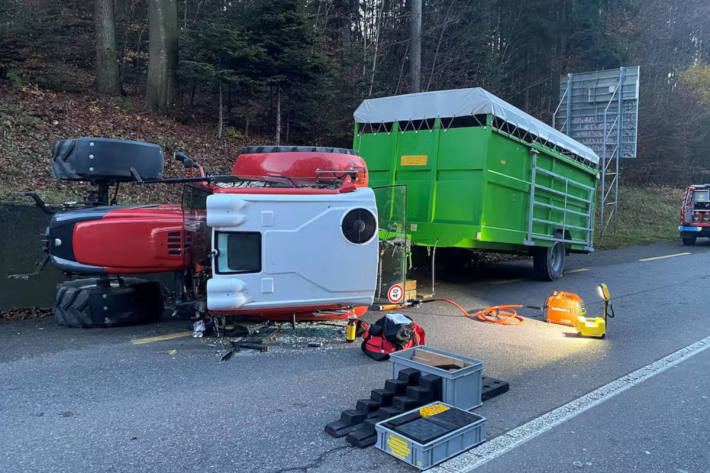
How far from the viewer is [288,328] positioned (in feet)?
19.9

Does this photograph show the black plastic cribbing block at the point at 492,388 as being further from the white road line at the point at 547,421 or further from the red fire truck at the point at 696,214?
the red fire truck at the point at 696,214

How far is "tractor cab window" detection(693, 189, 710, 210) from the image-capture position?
19812mm

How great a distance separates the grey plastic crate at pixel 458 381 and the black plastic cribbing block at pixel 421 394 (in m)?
0.13

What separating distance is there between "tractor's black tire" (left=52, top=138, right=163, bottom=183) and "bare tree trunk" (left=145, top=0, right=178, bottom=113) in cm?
945

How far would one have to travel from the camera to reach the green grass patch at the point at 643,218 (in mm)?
20047

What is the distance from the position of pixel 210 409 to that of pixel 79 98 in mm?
12321

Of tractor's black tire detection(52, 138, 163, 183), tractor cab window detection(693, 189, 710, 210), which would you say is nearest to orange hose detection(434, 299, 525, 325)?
tractor's black tire detection(52, 138, 163, 183)

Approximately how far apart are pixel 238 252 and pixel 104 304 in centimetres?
205

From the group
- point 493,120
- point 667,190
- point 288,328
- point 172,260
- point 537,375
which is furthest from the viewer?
point 667,190

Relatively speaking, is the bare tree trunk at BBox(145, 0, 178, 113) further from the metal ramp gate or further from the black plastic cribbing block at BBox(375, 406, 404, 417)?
the black plastic cribbing block at BBox(375, 406, 404, 417)

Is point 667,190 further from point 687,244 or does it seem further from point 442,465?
point 442,465

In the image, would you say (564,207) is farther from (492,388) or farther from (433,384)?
(433,384)

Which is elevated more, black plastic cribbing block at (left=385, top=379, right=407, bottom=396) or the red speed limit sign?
the red speed limit sign

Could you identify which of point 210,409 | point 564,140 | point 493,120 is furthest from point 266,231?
point 564,140
